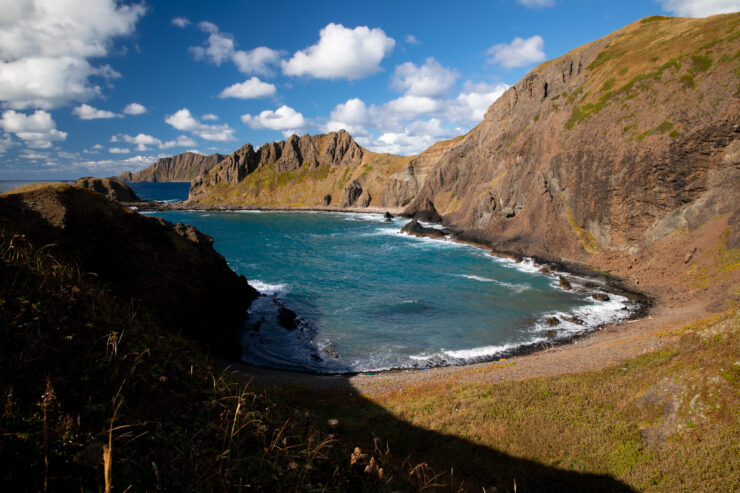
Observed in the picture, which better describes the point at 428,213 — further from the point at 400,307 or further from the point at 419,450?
the point at 419,450

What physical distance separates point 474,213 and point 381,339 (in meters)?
55.8

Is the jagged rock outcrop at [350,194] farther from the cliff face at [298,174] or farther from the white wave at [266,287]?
the white wave at [266,287]

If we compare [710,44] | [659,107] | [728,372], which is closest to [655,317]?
[728,372]

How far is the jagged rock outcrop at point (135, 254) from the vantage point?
18.6 meters

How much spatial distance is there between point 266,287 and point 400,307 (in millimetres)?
17975

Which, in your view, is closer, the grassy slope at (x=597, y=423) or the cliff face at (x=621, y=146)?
the grassy slope at (x=597, y=423)

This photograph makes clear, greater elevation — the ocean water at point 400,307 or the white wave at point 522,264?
the white wave at point 522,264

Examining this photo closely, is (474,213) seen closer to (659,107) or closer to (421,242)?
(421,242)

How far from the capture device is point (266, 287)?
4297 cm

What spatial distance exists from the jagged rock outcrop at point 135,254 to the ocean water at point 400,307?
14.1ft

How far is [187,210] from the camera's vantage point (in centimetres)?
14312

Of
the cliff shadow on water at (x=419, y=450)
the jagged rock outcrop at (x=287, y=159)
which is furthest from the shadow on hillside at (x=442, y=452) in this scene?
the jagged rock outcrop at (x=287, y=159)

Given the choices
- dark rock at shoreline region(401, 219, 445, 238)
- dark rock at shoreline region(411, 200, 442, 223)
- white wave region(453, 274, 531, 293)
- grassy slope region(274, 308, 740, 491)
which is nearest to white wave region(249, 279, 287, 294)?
white wave region(453, 274, 531, 293)

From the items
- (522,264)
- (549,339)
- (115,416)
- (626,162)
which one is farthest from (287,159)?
(115,416)
